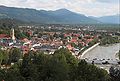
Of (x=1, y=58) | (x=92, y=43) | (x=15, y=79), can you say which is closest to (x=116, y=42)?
(x=92, y=43)

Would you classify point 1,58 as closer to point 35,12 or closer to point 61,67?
point 61,67

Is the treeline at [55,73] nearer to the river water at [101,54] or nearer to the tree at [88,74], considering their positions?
the tree at [88,74]

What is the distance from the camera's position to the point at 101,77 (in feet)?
45.2

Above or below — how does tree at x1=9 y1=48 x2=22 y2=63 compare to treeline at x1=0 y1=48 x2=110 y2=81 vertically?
below

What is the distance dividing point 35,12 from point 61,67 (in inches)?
6396

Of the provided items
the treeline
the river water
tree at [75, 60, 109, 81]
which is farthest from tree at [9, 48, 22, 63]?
tree at [75, 60, 109, 81]

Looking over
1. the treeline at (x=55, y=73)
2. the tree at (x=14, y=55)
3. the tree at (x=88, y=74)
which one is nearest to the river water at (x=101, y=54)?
the tree at (x=14, y=55)

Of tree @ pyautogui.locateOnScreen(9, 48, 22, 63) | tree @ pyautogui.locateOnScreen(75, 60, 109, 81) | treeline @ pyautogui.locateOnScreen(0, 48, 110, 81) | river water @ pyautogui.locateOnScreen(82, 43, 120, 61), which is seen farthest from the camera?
river water @ pyautogui.locateOnScreen(82, 43, 120, 61)

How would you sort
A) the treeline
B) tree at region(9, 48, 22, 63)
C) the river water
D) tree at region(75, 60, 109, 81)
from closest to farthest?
tree at region(75, 60, 109, 81) < the treeline < tree at region(9, 48, 22, 63) < the river water

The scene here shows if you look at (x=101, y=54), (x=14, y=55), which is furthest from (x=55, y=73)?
(x=101, y=54)

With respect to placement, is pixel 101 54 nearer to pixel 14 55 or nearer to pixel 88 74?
pixel 14 55

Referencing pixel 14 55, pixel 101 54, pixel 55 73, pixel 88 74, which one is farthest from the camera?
pixel 101 54

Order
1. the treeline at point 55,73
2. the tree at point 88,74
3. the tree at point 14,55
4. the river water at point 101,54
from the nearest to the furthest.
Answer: the tree at point 88,74, the treeline at point 55,73, the tree at point 14,55, the river water at point 101,54

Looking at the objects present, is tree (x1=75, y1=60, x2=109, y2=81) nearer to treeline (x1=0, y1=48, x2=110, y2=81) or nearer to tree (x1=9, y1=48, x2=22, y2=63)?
treeline (x1=0, y1=48, x2=110, y2=81)
